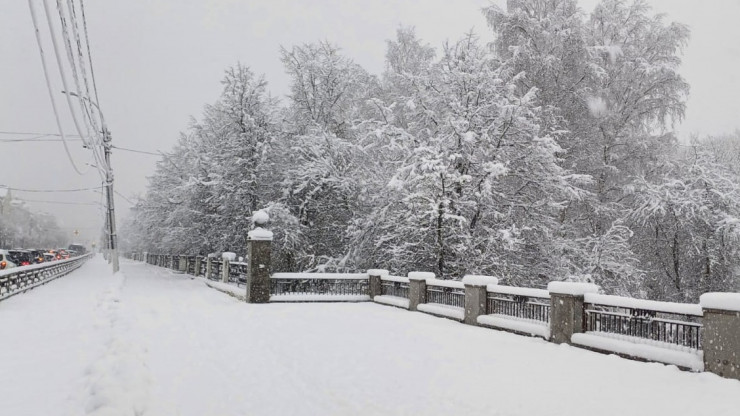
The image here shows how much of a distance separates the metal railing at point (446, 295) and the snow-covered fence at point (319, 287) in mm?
3886

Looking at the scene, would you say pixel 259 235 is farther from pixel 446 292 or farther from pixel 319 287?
pixel 446 292

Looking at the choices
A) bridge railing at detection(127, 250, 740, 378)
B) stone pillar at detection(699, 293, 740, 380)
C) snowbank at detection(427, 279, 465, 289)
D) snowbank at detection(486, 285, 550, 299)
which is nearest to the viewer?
stone pillar at detection(699, 293, 740, 380)

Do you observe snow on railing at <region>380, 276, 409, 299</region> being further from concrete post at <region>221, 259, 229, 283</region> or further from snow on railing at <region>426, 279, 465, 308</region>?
concrete post at <region>221, 259, 229, 283</region>

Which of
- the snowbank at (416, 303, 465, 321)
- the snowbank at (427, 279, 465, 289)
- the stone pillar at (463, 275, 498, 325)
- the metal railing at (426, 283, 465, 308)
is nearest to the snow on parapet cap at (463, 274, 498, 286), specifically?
the stone pillar at (463, 275, 498, 325)

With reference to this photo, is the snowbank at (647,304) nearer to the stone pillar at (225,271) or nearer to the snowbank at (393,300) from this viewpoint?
the snowbank at (393,300)

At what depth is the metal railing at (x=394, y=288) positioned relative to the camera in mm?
17078

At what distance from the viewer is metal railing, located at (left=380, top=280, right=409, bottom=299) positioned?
1708 cm

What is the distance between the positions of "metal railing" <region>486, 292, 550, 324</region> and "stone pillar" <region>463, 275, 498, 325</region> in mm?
127

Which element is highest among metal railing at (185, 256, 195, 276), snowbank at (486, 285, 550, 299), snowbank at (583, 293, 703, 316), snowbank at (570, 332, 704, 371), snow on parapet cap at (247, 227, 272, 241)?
snow on parapet cap at (247, 227, 272, 241)

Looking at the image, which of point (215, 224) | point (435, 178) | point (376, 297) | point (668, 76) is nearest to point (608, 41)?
point (668, 76)

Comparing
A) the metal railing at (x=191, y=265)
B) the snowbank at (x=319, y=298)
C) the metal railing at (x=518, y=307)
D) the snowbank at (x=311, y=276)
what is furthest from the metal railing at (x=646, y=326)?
the metal railing at (x=191, y=265)

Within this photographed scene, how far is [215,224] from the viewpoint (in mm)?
A: 30844

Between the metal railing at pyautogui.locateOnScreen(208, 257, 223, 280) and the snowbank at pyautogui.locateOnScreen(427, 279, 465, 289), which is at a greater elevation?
the snowbank at pyautogui.locateOnScreen(427, 279, 465, 289)

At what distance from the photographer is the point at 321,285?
61.7ft
